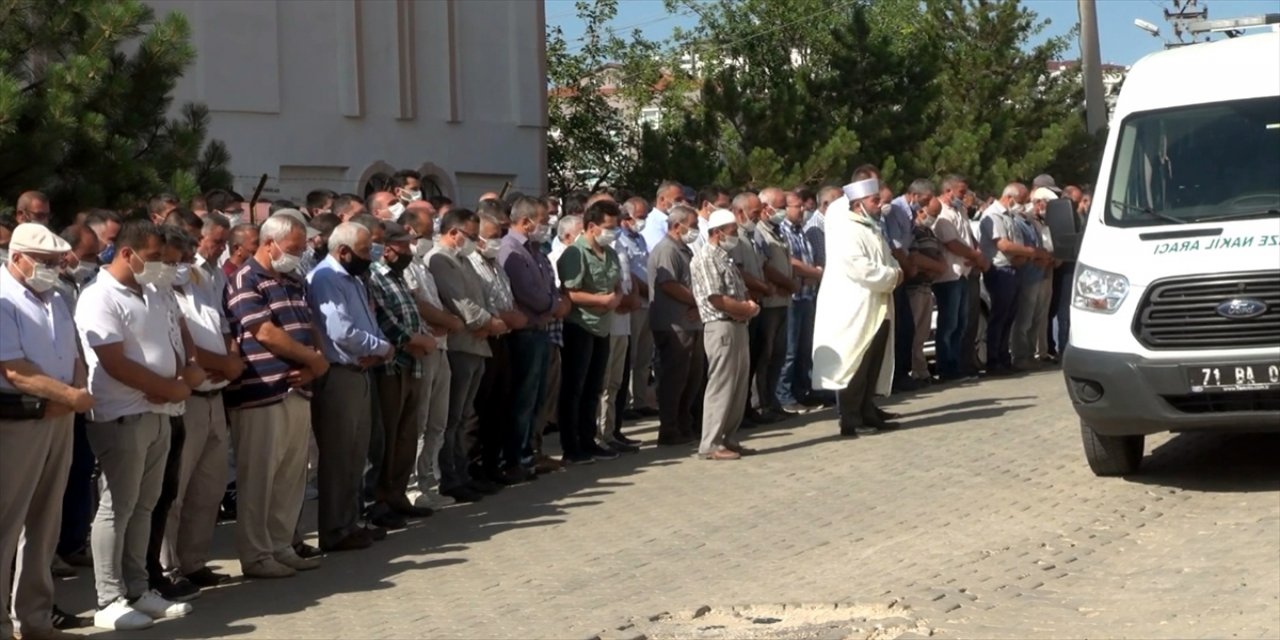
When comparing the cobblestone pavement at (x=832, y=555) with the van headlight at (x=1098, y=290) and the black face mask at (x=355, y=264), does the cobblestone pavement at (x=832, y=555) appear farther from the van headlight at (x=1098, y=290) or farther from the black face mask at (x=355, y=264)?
the black face mask at (x=355, y=264)

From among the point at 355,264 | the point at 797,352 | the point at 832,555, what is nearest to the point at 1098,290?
the point at 832,555

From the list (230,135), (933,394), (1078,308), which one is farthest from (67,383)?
(230,135)

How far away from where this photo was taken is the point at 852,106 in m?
32.1

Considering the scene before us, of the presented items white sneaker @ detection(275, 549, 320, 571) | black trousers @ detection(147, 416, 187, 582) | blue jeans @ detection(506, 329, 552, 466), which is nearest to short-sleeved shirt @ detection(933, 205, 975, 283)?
blue jeans @ detection(506, 329, 552, 466)

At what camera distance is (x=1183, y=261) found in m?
11.5

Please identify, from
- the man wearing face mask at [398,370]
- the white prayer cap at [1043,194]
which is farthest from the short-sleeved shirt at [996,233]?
the man wearing face mask at [398,370]

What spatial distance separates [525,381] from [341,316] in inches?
113

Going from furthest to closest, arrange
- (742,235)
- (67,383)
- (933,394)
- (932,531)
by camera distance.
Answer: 1. (933,394)
2. (742,235)
3. (932,531)
4. (67,383)

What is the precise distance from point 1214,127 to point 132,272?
7.02 metres

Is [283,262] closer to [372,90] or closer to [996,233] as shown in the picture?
[996,233]

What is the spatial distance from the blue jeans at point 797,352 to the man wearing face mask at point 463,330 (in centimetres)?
504

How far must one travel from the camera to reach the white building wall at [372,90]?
29594 mm

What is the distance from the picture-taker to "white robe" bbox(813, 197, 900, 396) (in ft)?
49.2

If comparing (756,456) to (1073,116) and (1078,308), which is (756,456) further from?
(1073,116)
